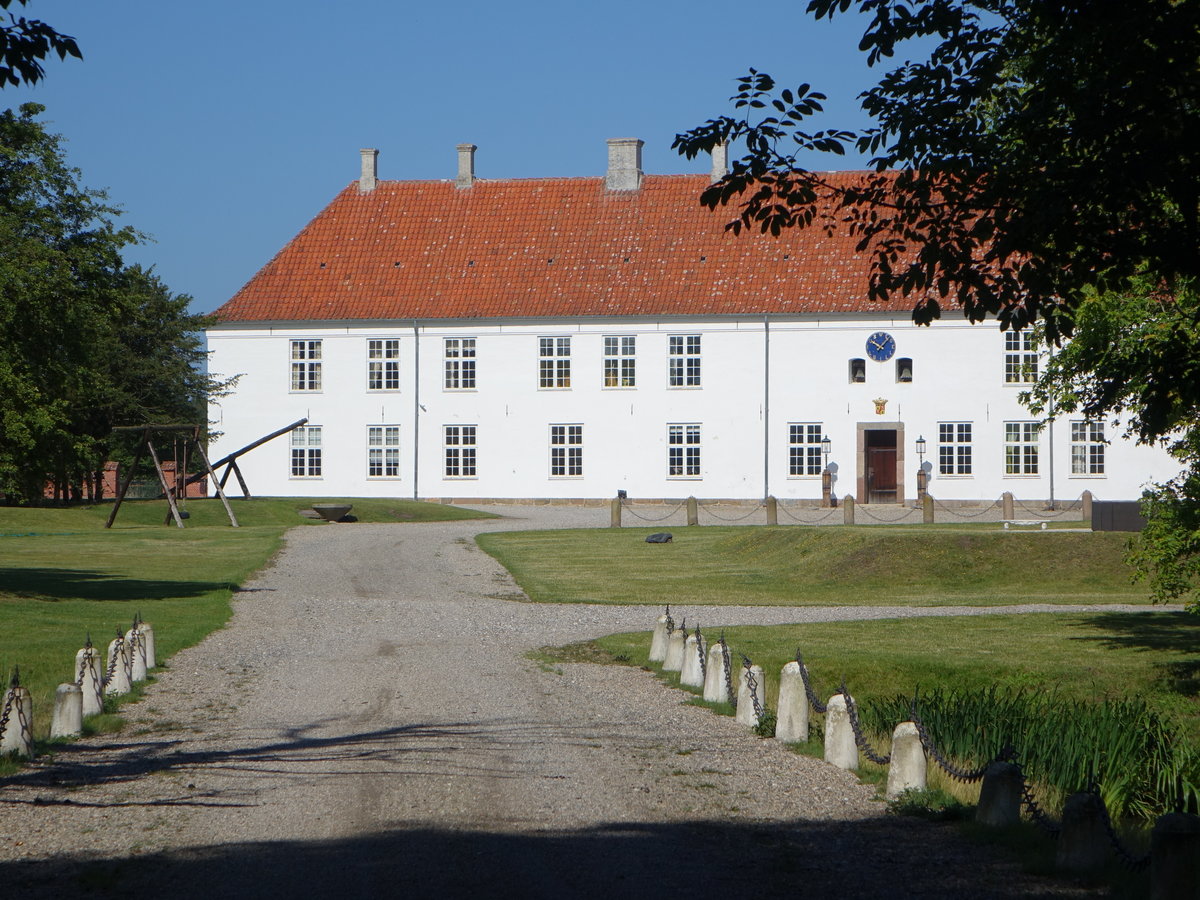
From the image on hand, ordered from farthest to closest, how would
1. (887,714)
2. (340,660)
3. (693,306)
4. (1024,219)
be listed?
1. (693,306)
2. (340,660)
3. (887,714)
4. (1024,219)

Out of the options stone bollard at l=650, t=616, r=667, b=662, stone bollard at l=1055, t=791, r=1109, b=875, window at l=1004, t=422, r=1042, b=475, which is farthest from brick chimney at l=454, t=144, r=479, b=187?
stone bollard at l=1055, t=791, r=1109, b=875

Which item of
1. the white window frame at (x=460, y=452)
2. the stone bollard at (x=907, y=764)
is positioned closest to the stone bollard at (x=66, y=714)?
the stone bollard at (x=907, y=764)

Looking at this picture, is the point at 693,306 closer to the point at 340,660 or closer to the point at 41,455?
the point at 41,455

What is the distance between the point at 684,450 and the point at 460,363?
9.01 m

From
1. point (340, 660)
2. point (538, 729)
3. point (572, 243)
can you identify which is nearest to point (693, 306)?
point (572, 243)

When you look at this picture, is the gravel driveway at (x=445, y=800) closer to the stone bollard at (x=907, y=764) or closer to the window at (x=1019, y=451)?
the stone bollard at (x=907, y=764)

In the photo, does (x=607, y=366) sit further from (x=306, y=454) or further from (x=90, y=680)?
(x=90, y=680)

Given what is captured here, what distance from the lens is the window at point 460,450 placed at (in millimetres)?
53594

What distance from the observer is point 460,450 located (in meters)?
53.6

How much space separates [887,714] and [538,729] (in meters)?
3.22

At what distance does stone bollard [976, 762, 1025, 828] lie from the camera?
8031 mm

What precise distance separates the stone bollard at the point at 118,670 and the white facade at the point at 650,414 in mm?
39605

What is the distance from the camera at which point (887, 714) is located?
12.5 meters

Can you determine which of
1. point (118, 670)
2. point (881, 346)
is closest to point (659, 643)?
point (118, 670)
